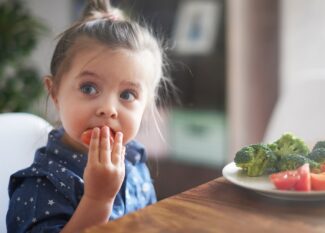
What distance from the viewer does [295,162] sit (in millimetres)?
797

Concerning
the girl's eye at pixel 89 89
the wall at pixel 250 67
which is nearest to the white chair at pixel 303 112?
the girl's eye at pixel 89 89

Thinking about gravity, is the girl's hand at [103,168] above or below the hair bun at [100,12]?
below

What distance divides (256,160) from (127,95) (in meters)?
0.34

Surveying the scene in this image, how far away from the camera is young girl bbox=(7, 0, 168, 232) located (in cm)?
87

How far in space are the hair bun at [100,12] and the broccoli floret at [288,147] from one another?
506mm

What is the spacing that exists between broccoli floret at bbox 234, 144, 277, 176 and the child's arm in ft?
0.69

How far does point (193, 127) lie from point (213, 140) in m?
0.17

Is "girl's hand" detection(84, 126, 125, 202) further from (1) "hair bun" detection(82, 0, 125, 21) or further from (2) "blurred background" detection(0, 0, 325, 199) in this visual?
(2) "blurred background" detection(0, 0, 325, 199)

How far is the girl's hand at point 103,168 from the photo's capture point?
2.71 feet

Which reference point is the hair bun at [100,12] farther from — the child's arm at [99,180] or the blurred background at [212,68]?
the blurred background at [212,68]

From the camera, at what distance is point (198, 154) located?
2838 millimetres

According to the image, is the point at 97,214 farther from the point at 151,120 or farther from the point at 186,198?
the point at 151,120

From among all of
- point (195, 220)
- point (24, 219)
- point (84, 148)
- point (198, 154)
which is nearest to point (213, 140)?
point (198, 154)

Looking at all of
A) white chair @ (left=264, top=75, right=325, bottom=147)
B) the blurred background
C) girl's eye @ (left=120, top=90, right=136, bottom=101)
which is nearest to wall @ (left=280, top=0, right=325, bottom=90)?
the blurred background
